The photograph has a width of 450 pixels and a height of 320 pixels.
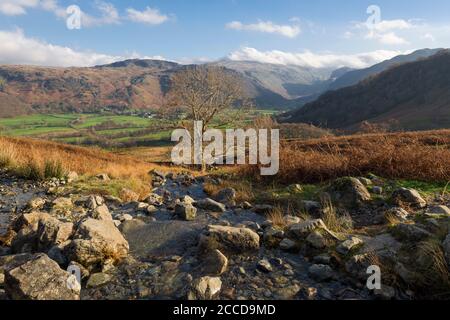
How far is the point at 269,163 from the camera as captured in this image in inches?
584

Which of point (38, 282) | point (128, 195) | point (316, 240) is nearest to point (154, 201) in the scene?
point (128, 195)

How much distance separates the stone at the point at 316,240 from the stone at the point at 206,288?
6.18 ft

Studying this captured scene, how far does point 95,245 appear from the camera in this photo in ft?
18.2

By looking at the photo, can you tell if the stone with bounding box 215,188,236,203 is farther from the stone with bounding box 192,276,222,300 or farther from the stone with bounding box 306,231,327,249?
the stone with bounding box 192,276,222,300

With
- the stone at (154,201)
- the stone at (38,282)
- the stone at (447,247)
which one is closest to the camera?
the stone at (38,282)

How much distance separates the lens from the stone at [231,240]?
5.93m

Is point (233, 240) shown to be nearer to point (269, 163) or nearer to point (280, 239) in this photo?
point (280, 239)

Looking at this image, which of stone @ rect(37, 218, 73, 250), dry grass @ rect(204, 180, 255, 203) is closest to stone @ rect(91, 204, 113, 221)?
stone @ rect(37, 218, 73, 250)

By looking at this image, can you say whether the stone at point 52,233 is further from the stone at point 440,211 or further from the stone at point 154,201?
the stone at point 440,211

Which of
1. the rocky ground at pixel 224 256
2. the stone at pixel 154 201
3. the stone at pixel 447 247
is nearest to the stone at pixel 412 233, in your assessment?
the rocky ground at pixel 224 256

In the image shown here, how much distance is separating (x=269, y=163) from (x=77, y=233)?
10.0 m

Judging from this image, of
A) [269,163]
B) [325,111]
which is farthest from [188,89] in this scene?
[325,111]

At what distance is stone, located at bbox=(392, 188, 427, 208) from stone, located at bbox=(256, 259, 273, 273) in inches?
181
